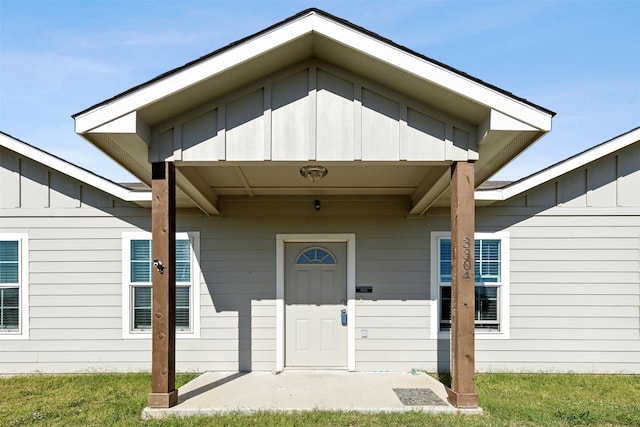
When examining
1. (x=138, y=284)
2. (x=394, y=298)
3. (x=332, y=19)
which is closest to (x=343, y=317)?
(x=394, y=298)

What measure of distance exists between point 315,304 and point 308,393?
1.82 meters

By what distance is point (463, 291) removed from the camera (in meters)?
5.00

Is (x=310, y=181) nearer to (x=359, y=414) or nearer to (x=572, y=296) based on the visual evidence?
(x=359, y=414)

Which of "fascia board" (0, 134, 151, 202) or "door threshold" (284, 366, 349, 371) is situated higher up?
"fascia board" (0, 134, 151, 202)

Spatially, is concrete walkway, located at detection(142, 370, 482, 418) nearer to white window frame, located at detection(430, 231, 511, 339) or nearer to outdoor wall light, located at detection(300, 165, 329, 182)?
white window frame, located at detection(430, 231, 511, 339)

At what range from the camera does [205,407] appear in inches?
201

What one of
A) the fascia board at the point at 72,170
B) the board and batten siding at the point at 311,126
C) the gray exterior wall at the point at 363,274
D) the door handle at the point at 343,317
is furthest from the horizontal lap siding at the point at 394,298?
the fascia board at the point at 72,170

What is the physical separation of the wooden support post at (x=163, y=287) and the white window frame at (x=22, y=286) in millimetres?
3632

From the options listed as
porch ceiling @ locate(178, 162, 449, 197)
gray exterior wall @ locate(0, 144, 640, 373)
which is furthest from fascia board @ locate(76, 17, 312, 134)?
gray exterior wall @ locate(0, 144, 640, 373)

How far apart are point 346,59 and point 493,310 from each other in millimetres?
4588

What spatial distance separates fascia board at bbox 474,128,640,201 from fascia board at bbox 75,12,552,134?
262cm

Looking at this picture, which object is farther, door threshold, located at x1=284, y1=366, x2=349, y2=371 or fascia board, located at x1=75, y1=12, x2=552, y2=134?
door threshold, located at x1=284, y1=366, x2=349, y2=371

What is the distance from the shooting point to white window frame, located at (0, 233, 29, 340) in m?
7.45

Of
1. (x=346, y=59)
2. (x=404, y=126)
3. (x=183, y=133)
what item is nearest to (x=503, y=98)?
(x=404, y=126)
